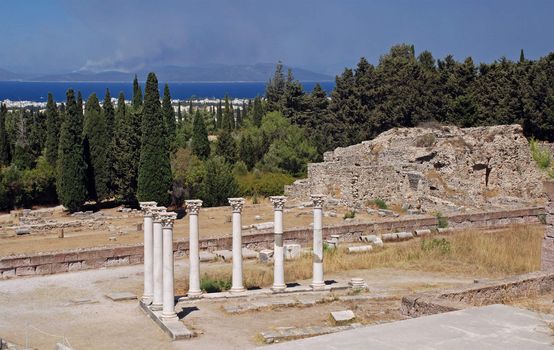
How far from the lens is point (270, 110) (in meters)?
68.6

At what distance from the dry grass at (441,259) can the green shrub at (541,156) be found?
44.4 feet

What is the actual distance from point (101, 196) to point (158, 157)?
8.54 metres

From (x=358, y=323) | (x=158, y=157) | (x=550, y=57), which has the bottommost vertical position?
(x=358, y=323)

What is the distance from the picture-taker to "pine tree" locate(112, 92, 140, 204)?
42.4m

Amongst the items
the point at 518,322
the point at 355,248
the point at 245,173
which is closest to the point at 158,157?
the point at 245,173

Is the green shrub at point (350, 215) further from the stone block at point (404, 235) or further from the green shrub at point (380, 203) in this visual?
the stone block at point (404, 235)

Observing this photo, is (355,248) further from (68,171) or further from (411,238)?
(68,171)

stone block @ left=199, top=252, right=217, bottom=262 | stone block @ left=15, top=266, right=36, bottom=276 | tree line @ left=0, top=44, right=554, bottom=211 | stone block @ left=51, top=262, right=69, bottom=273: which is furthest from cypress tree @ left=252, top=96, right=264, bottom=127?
stone block @ left=15, top=266, right=36, bottom=276

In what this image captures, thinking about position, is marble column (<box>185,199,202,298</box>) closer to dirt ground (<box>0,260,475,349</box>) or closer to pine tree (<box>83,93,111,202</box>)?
dirt ground (<box>0,260,475,349</box>)

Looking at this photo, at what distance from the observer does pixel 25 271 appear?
68.8 feet

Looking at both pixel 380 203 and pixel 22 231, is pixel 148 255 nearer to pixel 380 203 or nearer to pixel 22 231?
pixel 22 231

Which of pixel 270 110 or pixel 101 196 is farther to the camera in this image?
pixel 270 110

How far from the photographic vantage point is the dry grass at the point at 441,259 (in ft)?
69.5

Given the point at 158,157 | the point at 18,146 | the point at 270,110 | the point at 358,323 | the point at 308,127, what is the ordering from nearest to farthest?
the point at 358,323
the point at 158,157
the point at 18,146
the point at 308,127
the point at 270,110
